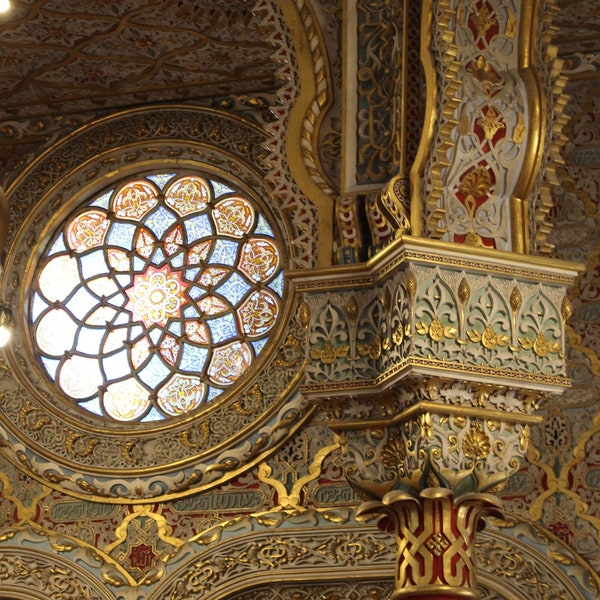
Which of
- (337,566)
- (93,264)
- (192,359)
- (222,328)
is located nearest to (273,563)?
(337,566)

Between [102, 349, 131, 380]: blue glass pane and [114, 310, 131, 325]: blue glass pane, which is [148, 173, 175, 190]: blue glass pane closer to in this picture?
[114, 310, 131, 325]: blue glass pane

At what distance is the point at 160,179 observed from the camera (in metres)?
11.8

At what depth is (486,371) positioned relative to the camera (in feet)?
22.6

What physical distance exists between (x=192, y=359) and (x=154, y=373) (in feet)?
1.00

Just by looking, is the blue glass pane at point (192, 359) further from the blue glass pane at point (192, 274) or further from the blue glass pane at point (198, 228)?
the blue glass pane at point (198, 228)

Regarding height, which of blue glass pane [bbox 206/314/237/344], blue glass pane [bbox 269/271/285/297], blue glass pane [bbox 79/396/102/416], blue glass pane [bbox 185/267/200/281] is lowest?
blue glass pane [bbox 79/396/102/416]

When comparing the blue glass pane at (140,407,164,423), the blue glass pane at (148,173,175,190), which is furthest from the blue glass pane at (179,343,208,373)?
the blue glass pane at (148,173,175,190)

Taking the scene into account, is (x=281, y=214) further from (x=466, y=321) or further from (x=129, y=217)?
(x=466, y=321)

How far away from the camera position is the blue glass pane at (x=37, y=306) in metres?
11.7

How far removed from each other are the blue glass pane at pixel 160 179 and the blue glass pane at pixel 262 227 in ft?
2.78

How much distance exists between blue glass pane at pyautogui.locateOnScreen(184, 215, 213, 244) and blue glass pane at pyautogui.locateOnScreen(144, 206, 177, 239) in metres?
0.14

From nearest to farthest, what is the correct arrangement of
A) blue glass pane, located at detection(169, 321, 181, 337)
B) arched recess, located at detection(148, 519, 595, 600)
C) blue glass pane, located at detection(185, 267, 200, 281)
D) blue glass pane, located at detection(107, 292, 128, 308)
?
arched recess, located at detection(148, 519, 595, 600) < blue glass pane, located at detection(169, 321, 181, 337) < blue glass pane, located at detection(185, 267, 200, 281) < blue glass pane, located at detection(107, 292, 128, 308)

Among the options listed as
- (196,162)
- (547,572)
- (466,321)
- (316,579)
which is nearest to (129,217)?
(196,162)

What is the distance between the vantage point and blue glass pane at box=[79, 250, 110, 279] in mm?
11695
